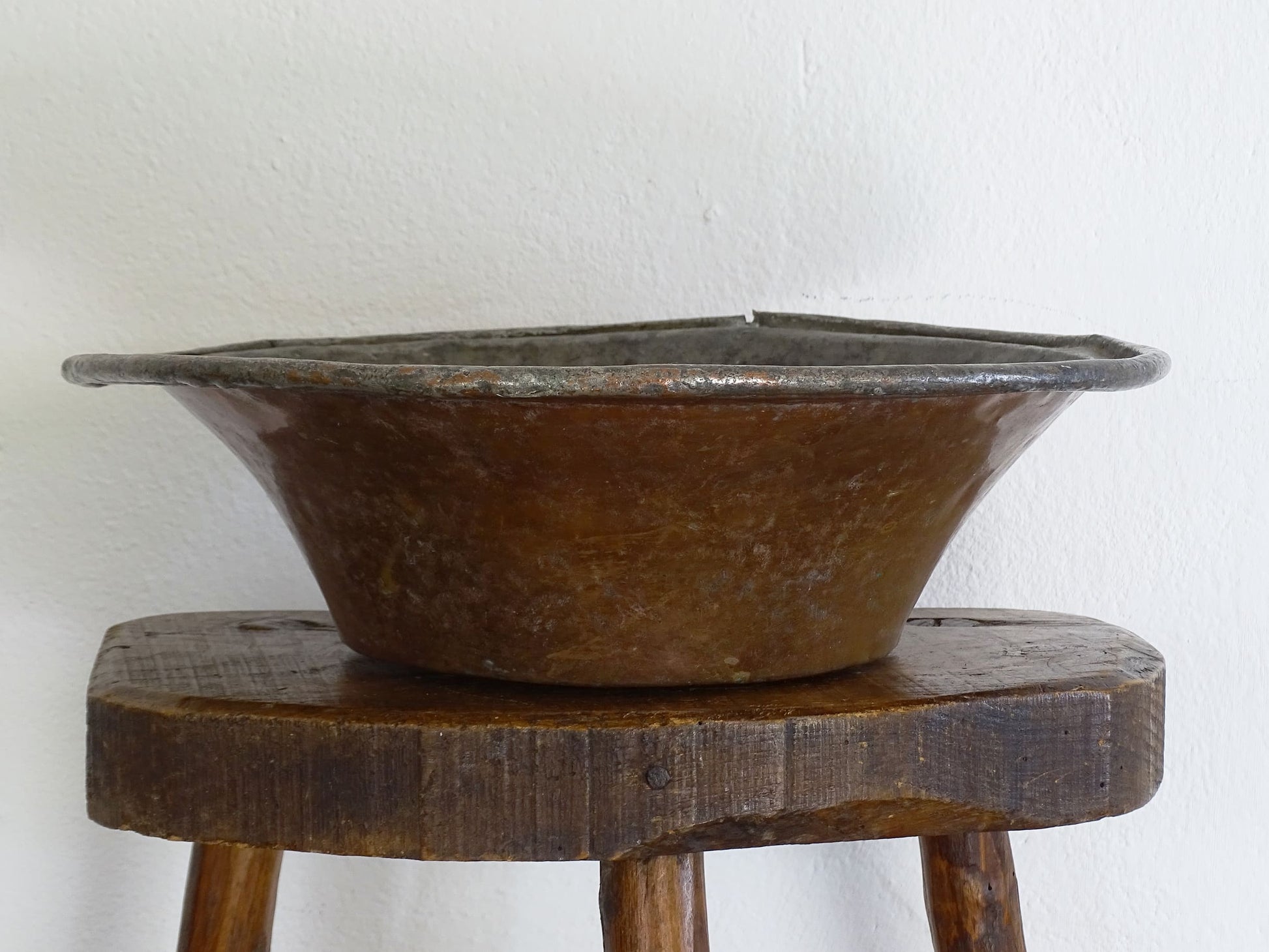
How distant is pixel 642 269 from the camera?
1.16 meters

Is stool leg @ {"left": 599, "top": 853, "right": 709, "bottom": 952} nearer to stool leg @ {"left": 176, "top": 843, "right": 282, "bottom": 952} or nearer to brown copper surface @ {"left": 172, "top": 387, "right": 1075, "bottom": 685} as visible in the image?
brown copper surface @ {"left": 172, "top": 387, "right": 1075, "bottom": 685}

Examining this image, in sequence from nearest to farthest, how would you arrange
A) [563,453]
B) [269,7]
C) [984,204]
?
[563,453], [269,7], [984,204]

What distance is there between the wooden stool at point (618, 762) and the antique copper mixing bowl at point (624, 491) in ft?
0.11

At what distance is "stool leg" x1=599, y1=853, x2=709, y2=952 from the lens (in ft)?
2.40

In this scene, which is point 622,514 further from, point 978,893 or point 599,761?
point 978,893

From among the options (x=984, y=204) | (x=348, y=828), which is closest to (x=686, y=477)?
(x=348, y=828)

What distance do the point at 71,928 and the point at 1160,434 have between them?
1026 millimetres

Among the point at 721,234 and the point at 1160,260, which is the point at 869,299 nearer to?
the point at 721,234

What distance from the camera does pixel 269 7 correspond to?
1097mm

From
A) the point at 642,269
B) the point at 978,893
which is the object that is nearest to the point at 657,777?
the point at 978,893

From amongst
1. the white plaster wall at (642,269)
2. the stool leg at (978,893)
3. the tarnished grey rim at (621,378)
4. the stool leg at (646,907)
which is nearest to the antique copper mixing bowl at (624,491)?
the tarnished grey rim at (621,378)

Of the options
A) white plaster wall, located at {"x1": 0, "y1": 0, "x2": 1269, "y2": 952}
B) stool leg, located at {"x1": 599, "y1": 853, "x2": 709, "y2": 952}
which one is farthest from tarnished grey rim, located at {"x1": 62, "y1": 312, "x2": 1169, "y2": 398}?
white plaster wall, located at {"x1": 0, "y1": 0, "x2": 1269, "y2": 952}

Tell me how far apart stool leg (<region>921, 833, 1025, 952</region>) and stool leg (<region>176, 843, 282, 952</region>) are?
0.45 m

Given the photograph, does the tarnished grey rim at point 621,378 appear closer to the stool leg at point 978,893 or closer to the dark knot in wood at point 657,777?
the dark knot in wood at point 657,777
